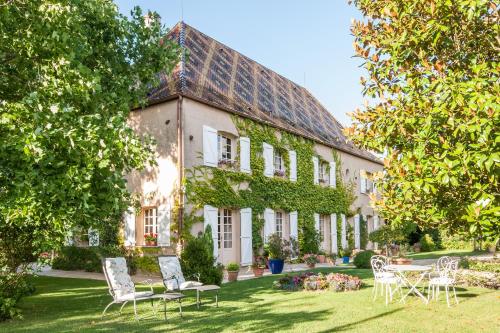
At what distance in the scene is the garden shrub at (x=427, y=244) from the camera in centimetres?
2455

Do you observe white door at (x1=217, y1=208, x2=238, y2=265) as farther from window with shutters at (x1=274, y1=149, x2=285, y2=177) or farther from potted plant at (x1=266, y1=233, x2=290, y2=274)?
window with shutters at (x1=274, y1=149, x2=285, y2=177)

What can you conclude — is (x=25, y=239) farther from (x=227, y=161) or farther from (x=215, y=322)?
(x=227, y=161)

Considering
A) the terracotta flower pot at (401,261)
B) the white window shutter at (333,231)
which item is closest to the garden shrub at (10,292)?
the terracotta flower pot at (401,261)

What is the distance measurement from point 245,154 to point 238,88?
3249 millimetres

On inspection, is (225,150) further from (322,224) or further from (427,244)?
(427,244)

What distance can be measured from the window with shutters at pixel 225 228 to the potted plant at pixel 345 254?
604cm

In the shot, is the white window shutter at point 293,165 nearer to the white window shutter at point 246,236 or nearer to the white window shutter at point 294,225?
the white window shutter at point 294,225

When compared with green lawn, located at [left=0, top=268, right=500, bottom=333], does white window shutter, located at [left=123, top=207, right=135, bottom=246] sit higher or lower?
higher

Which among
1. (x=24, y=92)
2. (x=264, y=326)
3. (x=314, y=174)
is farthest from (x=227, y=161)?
(x=264, y=326)

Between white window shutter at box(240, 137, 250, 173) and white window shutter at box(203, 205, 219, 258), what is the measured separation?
2.15m

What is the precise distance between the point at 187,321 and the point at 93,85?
3886mm

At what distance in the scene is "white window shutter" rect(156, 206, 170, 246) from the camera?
13.3 meters

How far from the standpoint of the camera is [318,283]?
10.5 meters

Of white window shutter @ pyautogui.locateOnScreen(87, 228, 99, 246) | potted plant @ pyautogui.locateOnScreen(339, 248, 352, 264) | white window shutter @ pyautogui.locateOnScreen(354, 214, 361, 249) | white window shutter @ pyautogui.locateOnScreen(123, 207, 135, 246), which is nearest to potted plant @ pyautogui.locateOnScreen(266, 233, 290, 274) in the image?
white window shutter @ pyautogui.locateOnScreen(123, 207, 135, 246)
